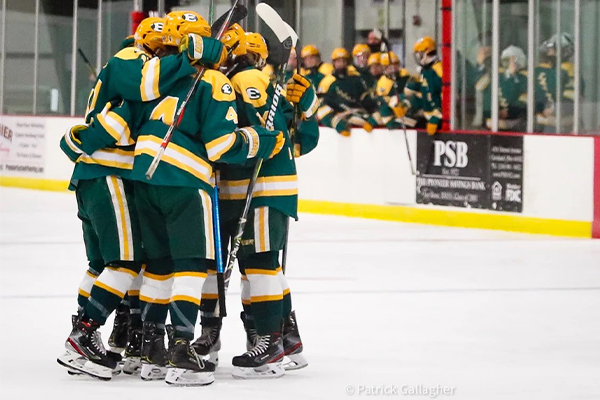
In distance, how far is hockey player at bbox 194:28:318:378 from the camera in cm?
486

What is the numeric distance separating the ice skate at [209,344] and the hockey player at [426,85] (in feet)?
24.4

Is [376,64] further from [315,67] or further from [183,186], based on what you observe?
[183,186]

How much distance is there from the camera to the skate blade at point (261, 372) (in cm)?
483

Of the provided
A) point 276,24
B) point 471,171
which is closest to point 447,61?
point 471,171

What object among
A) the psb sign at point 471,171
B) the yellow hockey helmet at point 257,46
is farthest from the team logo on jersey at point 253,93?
the psb sign at point 471,171

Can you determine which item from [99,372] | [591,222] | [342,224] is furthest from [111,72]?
[342,224]

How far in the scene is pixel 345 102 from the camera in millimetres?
12961

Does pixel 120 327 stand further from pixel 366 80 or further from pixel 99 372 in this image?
pixel 366 80

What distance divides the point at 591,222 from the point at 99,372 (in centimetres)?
650

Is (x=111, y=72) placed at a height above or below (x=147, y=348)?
above

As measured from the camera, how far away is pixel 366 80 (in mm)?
13125

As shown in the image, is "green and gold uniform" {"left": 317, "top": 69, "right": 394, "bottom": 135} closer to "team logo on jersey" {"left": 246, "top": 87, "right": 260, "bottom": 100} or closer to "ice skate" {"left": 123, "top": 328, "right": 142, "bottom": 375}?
"team logo on jersey" {"left": 246, "top": 87, "right": 260, "bottom": 100}

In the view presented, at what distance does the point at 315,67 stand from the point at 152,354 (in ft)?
29.3

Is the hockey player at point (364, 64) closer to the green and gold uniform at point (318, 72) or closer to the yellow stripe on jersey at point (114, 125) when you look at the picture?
the green and gold uniform at point (318, 72)
